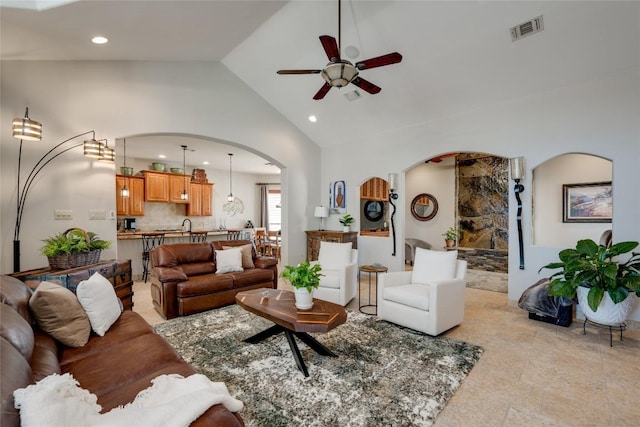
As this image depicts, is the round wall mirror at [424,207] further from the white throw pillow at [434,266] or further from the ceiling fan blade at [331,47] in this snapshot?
the ceiling fan blade at [331,47]

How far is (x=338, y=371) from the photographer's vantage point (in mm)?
2438

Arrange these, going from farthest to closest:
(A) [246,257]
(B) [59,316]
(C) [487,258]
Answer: (C) [487,258] → (A) [246,257] → (B) [59,316]

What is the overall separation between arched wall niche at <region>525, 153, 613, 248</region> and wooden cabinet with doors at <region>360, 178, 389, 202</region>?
3.18 m

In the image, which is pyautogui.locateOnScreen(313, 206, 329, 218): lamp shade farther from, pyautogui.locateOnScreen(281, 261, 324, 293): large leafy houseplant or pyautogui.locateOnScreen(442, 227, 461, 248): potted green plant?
pyautogui.locateOnScreen(281, 261, 324, 293): large leafy houseplant

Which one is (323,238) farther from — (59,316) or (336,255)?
(59,316)

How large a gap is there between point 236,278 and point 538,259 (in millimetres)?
4162

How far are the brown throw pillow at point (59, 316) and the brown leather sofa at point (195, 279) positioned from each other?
165 cm

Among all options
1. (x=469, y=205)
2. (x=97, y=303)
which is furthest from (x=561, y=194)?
(x=97, y=303)

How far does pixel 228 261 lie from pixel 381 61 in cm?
331

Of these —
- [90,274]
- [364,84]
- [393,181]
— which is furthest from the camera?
[393,181]

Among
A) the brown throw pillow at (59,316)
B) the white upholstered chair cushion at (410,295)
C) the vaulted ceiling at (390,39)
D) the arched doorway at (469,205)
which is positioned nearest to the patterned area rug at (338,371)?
the white upholstered chair cushion at (410,295)

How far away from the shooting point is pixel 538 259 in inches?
158

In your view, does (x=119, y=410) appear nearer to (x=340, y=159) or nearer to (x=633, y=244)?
(x=633, y=244)

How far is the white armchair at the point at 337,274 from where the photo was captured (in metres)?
4.07
